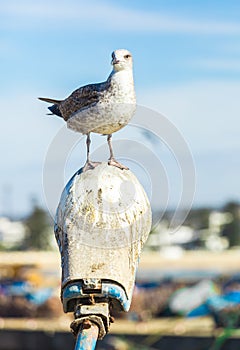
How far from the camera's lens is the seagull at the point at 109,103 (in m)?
4.95

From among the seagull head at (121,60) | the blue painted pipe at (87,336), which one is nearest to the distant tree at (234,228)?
the seagull head at (121,60)

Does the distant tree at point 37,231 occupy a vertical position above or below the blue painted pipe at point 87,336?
above

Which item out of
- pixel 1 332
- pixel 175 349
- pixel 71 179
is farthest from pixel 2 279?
pixel 71 179

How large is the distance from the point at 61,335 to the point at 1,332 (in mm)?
2250

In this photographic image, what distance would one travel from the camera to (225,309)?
92.2ft

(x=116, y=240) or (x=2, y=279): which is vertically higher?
(x=2, y=279)

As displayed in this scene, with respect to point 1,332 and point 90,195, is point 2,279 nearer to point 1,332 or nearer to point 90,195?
point 1,332

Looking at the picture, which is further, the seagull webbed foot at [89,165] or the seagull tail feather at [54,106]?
the seagull tail feather at [54,106]

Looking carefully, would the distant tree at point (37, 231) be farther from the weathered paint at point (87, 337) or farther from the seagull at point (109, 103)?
the weathered paint at point (87, 337)

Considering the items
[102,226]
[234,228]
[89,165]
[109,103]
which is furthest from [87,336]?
[234,228]

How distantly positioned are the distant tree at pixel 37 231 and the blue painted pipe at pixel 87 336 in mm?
53673

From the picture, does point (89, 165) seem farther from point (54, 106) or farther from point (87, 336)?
point (54, 106)

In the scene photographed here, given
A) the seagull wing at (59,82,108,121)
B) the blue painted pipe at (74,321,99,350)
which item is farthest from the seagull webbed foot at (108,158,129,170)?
the blue painted pipe at (74,321,99,350)

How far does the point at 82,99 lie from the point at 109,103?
278 mm
